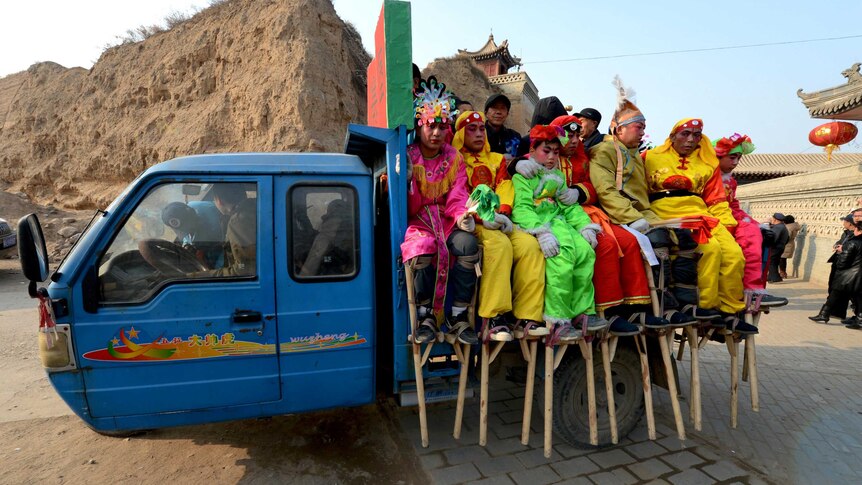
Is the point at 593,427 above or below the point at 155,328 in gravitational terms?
below

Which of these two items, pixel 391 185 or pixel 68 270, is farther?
pixel 391 185

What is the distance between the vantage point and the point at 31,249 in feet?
7.57

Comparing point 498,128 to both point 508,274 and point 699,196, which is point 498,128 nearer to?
point 699,196

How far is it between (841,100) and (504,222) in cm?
1412

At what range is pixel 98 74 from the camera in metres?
19.2

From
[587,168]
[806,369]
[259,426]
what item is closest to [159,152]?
[259,426]

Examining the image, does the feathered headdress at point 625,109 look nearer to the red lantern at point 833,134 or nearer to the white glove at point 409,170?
the white glove at point 409,170

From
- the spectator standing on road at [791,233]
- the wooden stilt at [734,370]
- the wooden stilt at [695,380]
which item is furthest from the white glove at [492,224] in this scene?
the spectator standing on road at [791,233]

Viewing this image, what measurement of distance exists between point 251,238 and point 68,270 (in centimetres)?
106

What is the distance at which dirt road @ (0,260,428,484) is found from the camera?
2850 mm

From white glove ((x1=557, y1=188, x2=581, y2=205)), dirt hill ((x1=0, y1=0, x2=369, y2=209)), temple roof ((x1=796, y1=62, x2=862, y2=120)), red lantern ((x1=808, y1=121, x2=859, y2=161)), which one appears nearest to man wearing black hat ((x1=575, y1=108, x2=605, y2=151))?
white glove ((x1=557, y1=188, x2=581, y2=205))

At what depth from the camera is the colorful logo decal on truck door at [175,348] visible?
248 cm

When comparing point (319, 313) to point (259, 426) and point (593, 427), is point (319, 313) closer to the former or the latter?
point (259, 426)

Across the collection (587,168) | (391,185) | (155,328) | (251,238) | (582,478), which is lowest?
(582,478)
